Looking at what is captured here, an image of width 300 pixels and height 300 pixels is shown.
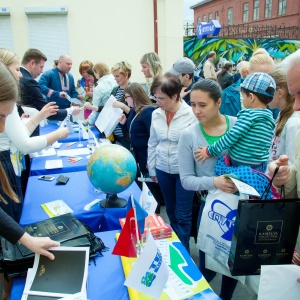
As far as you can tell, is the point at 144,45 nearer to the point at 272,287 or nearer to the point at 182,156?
the point at 182,156

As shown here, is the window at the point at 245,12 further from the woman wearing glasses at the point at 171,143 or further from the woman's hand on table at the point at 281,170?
the woman's hand on table at the point at 281,170

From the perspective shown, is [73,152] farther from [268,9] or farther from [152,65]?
[268,9]

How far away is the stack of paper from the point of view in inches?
48.8

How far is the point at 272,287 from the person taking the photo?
121 cm

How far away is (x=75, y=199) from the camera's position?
220cm

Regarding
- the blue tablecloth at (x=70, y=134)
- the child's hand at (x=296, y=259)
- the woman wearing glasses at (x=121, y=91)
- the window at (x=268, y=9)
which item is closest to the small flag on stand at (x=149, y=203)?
the child's hand at (x=296, y=259)

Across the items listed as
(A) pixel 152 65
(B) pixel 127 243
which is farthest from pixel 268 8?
(B) pixel 127 243

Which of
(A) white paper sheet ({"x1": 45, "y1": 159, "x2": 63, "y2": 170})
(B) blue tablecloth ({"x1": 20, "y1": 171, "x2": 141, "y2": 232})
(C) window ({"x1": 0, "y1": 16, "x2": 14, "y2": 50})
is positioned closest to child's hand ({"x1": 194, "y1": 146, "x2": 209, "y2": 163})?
(B) blue tablecloth ({"x1": 20, "y1": 171, "x2": 141, "y2": 232})

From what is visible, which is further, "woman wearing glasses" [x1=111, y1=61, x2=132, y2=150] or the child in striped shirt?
"woman wearing glasses" [x1=111, y1=61, x2=132, y2=150]

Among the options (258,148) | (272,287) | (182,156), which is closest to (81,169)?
(182,156)

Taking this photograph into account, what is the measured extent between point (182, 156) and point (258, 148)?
1.66 feet

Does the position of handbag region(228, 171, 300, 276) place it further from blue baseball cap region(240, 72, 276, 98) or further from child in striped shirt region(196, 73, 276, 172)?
blue baseball cap region(240, 72, 276, 98)

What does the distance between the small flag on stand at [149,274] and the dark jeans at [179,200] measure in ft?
4.61

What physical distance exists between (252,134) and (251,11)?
3560cm
